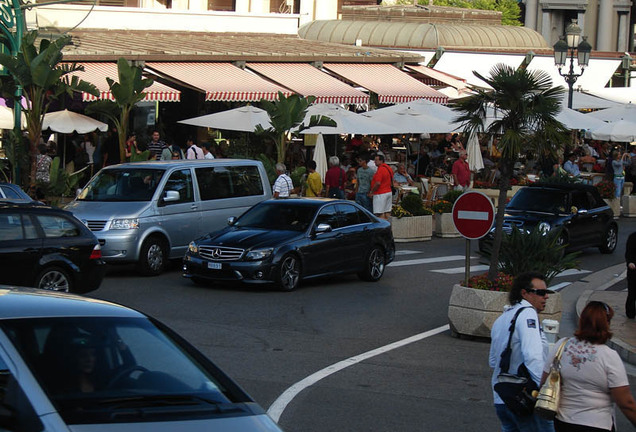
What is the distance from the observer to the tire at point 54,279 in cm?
1439

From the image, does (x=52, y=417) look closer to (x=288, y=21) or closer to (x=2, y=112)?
(x=2, y=112)

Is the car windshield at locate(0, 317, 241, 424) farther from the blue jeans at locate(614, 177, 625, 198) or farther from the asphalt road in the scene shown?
the blue jeans at locate(614, 177, 625, 198)

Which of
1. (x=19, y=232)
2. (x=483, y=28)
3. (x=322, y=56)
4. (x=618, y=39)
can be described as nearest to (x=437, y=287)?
(x=19, y=232)

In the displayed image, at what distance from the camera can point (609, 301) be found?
→ 16.6 meters

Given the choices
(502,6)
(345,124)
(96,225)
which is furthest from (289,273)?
(502,6)

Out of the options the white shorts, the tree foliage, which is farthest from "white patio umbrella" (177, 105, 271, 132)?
the tree foliage

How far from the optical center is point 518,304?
739 cm

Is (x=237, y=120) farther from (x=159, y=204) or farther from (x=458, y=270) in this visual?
(x=458, y=270)

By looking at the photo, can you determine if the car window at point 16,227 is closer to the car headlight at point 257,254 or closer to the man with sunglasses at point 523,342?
the car headlight at point 257,254

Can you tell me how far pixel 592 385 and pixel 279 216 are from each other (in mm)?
11762

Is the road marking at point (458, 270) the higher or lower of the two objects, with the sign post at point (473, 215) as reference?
lower

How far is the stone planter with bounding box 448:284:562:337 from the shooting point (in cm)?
1332

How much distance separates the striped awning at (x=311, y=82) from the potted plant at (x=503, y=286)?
21800 mm

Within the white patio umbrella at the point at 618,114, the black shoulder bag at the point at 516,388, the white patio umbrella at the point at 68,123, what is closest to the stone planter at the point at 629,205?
the white patio umbrella at the point at 618,114
